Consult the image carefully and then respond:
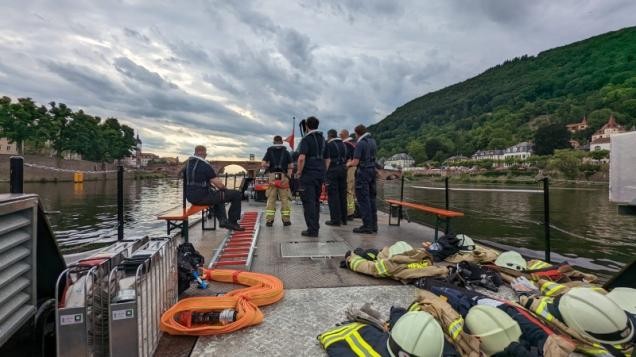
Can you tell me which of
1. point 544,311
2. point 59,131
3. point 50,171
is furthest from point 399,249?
point 59,131

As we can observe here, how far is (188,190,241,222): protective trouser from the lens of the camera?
17.4 ft

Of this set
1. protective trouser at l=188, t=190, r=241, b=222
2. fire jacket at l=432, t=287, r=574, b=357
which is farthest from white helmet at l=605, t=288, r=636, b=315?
protective trouser at l=188, t=190, r=241, b=222

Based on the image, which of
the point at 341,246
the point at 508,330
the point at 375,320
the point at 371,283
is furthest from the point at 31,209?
the point at 341,246

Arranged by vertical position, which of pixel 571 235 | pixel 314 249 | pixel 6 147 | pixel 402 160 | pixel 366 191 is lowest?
pixel 571 235

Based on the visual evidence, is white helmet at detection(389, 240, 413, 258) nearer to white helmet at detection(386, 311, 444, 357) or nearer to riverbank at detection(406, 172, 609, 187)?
white helmet at detection(386, 311, 444, 357)

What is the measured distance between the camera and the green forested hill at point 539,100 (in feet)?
413

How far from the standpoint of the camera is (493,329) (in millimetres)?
2234

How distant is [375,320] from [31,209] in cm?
256

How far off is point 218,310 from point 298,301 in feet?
2.48

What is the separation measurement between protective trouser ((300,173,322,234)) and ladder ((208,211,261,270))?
943mm

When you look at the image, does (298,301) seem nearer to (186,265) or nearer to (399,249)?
(186,265)

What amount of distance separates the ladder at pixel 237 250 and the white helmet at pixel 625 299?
136 inches

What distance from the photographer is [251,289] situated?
3.24 m

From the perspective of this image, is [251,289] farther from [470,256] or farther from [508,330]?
[470,256]
